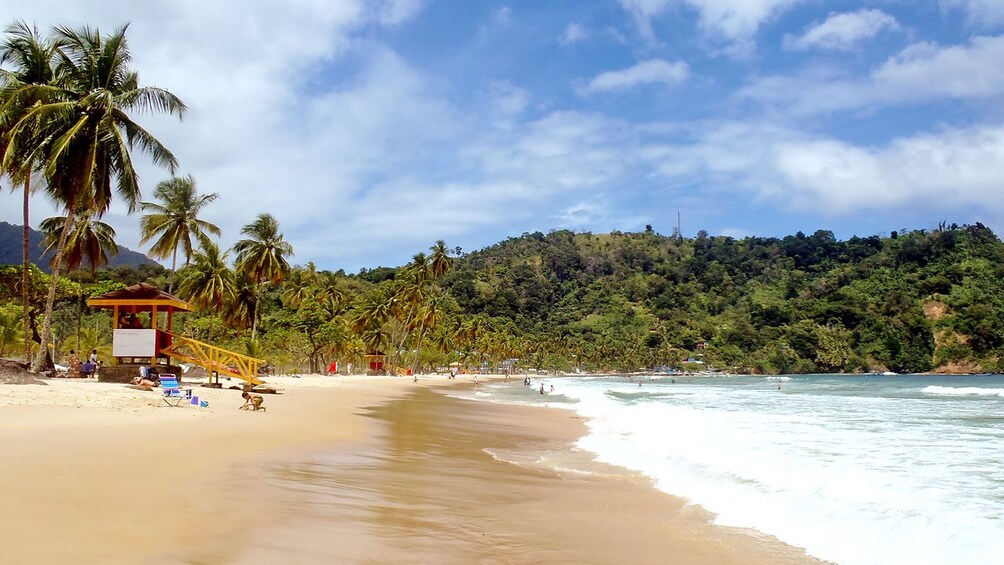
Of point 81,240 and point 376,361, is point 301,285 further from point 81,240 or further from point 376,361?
point 81,240

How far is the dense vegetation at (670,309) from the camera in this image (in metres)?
71.6

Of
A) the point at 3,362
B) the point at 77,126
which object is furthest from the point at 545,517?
the point at 77,126

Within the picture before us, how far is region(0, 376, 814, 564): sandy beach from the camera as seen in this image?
5.15 m

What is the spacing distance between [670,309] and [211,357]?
149m

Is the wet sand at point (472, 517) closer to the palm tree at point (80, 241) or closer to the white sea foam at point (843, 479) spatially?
the white sea foam at point (843, 479)

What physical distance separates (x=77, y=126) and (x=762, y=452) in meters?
20.9

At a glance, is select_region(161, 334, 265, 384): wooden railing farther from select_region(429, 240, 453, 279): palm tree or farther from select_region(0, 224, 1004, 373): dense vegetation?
select_region(429, 240, 453, 279): palm tree

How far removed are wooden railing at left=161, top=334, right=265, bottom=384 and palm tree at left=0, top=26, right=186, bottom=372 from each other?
390 centimetres

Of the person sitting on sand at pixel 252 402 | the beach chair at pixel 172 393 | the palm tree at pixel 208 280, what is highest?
the palm tree at pixel 208 280

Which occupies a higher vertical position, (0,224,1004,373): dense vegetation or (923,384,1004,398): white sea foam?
(0,224,1004,373): dense vegetation

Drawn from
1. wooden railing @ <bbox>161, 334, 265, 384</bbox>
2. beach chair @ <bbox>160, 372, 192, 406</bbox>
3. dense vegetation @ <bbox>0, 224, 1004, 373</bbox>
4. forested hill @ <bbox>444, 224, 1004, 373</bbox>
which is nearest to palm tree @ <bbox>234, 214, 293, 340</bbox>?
dense vegetation @ <bbox>0, 224, 1004, 373</bbox>

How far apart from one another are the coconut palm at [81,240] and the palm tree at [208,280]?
608 cm

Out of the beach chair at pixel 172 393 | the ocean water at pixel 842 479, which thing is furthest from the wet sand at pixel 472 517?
the beach chair at pixel 172 393

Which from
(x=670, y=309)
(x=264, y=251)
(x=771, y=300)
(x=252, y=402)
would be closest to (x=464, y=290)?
(x=670, y=309)
